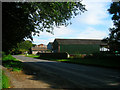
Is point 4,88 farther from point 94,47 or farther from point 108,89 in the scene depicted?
point 94,47

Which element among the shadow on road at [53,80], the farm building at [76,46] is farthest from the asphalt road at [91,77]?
the farm building at [76,46]

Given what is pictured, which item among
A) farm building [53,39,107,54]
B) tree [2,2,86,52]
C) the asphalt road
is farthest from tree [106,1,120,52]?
farm building [53,39,107,54]

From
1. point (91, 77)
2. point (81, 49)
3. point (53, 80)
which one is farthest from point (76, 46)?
point (53, 80)

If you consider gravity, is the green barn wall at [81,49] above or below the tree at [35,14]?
below

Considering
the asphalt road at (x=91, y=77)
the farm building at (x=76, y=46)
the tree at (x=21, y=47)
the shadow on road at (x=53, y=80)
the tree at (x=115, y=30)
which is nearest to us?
the shadow on road at (x=53, y=80)

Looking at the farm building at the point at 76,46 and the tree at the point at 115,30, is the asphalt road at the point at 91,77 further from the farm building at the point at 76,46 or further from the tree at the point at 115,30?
the farm building at the point at 76,46

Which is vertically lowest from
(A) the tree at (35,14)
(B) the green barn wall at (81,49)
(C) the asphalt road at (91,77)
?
(C) the asphalt road at (91,77)

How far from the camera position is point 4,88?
522cm

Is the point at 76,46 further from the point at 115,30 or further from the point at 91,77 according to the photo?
the point at 91,77

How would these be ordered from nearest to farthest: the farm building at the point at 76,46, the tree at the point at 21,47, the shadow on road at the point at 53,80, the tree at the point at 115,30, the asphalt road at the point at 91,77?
the shadow on road at the point at 53,80
the asphalt road at the point at 91,77
the tree at the point at 115,30
the tree at the point at 21,47
the farm building at the point at 76,46

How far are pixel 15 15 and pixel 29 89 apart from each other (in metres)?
6.50

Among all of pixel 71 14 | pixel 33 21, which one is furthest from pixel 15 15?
pixel 71 14

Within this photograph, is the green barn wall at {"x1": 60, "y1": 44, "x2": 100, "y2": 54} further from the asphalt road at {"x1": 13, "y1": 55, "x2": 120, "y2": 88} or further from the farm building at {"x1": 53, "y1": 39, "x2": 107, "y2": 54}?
the asphalt road at {"x1": 13, "y1": 55, "x2": 120, "y2": 88}

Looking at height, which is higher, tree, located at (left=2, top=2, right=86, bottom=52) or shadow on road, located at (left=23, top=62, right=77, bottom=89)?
tree, located at (left=2, top=2, right=86, bottom=52)
